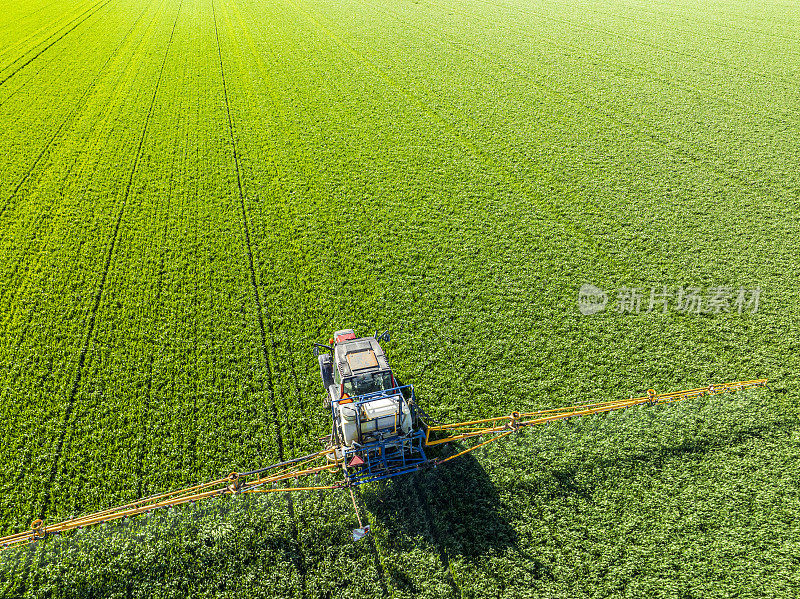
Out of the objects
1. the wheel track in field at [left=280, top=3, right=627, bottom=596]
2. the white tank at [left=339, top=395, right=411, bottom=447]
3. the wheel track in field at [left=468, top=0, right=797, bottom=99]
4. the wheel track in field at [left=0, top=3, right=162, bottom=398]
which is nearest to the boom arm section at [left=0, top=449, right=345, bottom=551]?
the white tank at [left=339, top=395, right=411, bottom=447]

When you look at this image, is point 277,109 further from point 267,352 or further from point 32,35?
point 32,35

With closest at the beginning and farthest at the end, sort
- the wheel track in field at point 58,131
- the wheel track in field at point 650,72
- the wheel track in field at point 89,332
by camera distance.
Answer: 1. the wheel track in field at point 89,332
2. the wheel track in field at point 58,131
3. the wheel track in field at point 650,72

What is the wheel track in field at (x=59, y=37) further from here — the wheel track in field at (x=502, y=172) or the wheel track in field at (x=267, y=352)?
the wheel track in field at (x=502, y=172)

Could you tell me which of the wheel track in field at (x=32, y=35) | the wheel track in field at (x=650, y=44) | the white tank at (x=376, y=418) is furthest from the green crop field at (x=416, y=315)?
the wheel track in field at (x=32, y=35)

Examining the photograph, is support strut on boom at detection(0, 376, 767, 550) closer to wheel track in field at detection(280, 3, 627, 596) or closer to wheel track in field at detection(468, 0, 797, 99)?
wheel track in field at detection(280, 3, 627, 596)

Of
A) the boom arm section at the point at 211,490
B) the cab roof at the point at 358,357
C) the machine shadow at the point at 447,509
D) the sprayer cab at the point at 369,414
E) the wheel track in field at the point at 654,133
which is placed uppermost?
the wheel track in field at the point at 654,133
